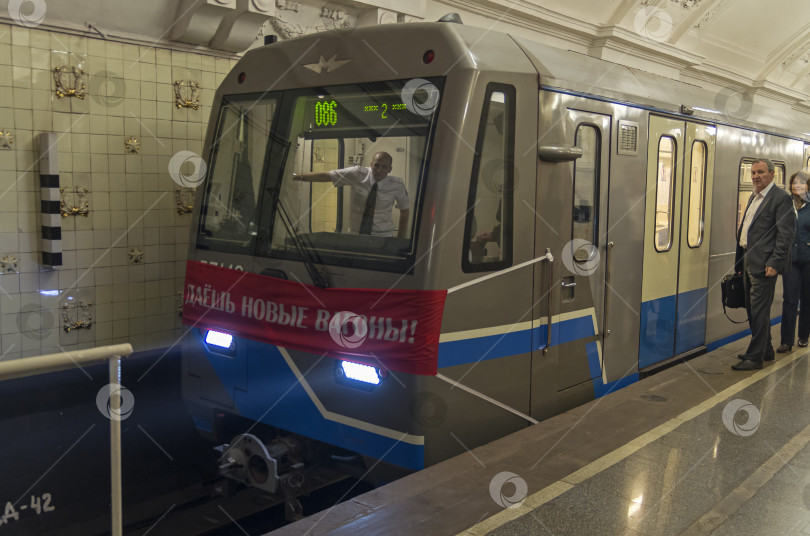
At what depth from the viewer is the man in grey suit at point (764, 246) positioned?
21.4ft

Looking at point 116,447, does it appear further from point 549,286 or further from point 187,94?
point 187,94

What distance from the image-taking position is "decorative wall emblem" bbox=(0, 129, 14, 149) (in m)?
6.57

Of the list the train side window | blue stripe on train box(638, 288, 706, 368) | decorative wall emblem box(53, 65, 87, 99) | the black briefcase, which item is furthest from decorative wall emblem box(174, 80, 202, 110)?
the black briefcase

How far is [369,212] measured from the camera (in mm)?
4332

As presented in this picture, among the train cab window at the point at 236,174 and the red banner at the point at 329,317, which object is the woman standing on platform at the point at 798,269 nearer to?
the red banner at the point at 329,317

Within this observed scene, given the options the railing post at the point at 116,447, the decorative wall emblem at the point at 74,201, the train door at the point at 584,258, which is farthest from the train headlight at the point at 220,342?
the decorative wall emblem at the point at 74,201

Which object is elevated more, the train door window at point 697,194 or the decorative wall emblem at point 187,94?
the decorative wall emblem at point 187,94

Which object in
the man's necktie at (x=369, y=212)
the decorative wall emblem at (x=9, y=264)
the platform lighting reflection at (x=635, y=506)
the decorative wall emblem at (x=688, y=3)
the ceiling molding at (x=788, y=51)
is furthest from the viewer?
the ceiling molding at (x=788, y=51)

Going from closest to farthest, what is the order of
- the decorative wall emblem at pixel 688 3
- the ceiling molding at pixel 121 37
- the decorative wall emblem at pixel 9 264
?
the decorative wall emblem at pixel 9 264 < the ceiling molding at pixel 121 37 < the decorative wall emblem at pixel 688 3

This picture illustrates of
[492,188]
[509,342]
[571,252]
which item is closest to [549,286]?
[571,252]

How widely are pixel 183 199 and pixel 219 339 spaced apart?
360 centimetres

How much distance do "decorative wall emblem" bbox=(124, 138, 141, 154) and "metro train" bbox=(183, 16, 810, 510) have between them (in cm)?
270

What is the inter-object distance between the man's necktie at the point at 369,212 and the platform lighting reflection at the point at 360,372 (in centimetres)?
76

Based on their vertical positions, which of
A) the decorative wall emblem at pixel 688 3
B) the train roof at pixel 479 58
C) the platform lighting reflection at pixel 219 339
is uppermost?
the decorative wall emblem at pixel 688 3
